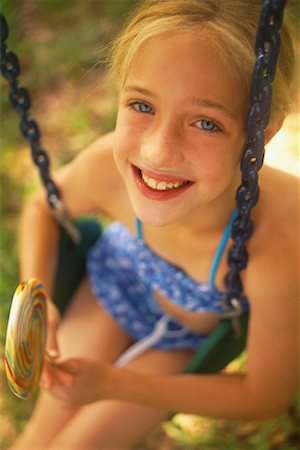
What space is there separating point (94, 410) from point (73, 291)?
0.38 m

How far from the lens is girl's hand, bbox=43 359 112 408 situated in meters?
1.53

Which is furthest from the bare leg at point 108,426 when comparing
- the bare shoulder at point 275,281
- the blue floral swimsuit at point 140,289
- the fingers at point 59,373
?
the bare shoulder at point 275,281

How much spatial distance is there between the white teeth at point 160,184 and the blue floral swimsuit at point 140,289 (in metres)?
0.41

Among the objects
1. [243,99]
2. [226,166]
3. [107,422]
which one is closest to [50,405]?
[107,422]

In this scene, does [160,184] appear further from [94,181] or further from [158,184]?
[94,181]

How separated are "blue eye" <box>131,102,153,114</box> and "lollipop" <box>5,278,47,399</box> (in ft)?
1.33

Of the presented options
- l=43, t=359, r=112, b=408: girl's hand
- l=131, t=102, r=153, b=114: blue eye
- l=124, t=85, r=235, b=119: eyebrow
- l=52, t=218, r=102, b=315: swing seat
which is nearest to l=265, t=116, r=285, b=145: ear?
l=124, t=85, r=235, b=119: eyebrow

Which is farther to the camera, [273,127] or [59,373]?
[59,373]

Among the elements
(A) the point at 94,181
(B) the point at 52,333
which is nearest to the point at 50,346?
(B) the point at 52,333

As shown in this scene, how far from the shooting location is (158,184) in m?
1.29

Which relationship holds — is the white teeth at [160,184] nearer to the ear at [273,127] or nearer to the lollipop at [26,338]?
the ear at [273,127]

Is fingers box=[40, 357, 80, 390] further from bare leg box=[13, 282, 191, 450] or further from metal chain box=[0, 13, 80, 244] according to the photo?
metal chain box=[0, 13, 80, 244]

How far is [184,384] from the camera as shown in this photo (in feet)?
5.17

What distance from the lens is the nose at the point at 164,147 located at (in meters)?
1.17
